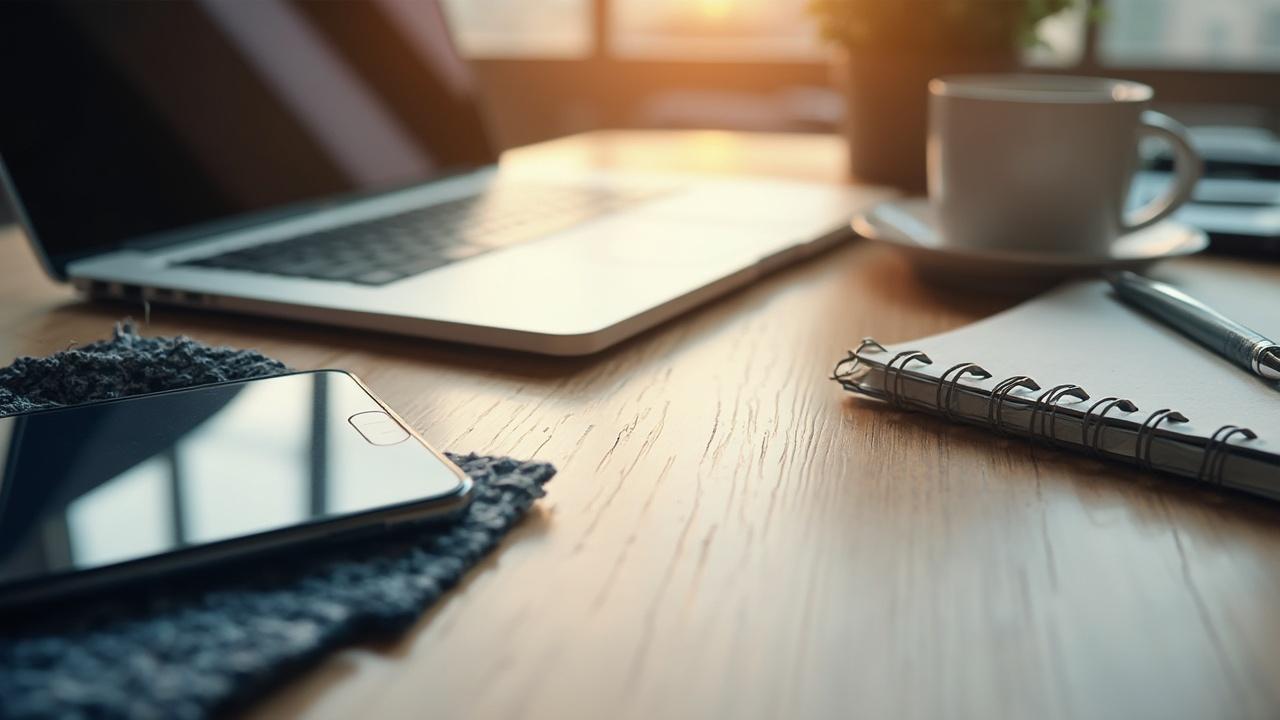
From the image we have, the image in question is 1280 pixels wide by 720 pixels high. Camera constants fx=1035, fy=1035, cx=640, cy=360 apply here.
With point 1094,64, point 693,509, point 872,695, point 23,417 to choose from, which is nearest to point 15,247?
point 23,417

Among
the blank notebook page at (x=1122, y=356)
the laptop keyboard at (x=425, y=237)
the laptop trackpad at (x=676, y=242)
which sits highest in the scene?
the laptop keyboard at (x=425, y=237)

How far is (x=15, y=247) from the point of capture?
0.79 meters

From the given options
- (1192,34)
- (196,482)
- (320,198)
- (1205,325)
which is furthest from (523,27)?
(196,482)

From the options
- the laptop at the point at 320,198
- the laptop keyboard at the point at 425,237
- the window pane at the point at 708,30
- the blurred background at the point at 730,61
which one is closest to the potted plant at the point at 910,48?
the laptop at the point at 320,198

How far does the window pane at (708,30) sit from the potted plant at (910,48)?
1929mm

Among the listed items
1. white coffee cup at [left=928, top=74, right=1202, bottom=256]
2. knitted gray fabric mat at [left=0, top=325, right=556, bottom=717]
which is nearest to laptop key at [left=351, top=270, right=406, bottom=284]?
knitted gray fabric mat at [left=0, top=325, right=556, bottom=717]

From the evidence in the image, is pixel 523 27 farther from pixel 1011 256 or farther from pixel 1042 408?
pixel 1042 408

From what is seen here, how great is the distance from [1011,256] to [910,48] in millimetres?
436

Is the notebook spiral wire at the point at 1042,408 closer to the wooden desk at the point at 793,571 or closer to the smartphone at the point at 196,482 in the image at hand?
the wooden desk at the point at 793,571

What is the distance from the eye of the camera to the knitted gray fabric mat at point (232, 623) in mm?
231

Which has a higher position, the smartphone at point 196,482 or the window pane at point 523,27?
the window pane at point 523,27

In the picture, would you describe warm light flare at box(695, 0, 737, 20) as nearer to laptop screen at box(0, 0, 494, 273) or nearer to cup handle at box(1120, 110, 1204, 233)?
laptop screen at box(0, 0, 494, 273)

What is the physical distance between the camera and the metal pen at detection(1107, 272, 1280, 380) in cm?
42

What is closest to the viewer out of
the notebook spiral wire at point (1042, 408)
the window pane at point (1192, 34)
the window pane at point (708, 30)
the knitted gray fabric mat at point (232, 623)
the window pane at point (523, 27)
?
the knitted gray fabric mat at point (232, 623)
